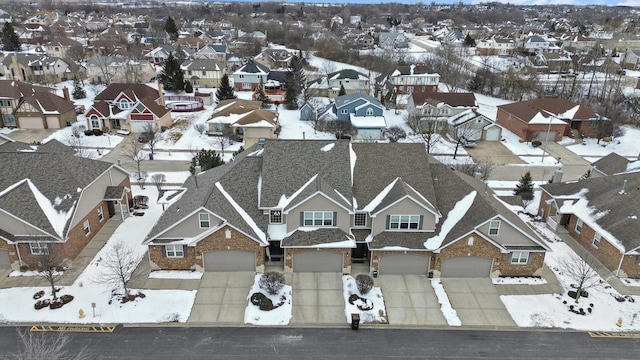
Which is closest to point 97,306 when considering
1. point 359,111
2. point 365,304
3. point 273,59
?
point 365,304

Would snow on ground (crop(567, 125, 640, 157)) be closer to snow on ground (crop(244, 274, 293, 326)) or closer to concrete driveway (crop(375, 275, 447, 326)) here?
concrete driveway (crop(375, 275, 447, 326))

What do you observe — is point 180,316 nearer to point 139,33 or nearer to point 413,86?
point 413,86

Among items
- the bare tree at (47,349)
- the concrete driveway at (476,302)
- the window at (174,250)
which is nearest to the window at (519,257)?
the concrete driveway at (476,302)

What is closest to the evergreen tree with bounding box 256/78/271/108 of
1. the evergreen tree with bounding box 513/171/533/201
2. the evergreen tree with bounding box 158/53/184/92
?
the evergreen tree with bounding box 158/53/184/92

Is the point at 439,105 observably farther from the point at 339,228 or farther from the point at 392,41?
the point at 392,41

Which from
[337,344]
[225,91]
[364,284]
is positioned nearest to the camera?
[337,344]

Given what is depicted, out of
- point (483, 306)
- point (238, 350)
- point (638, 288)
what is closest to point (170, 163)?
point (238, 350)

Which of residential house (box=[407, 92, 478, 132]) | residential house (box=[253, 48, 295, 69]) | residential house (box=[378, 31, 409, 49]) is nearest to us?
residential house (box=[407, 92, 478, 132])
